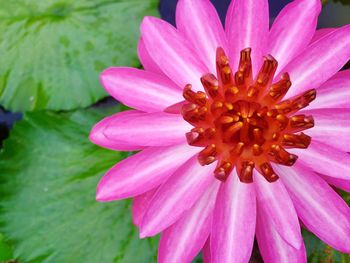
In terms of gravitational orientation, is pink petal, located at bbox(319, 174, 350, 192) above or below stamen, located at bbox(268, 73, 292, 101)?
below

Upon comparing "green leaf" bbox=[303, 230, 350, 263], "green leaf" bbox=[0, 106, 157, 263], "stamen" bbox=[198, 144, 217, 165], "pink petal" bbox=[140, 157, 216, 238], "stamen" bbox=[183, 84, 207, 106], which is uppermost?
"stamen" bbox=[183, 84, 207, 106]

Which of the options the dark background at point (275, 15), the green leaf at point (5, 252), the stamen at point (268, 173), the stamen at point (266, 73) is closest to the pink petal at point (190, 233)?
the stamen at point (268, 173)

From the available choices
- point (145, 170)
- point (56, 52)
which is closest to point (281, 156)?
point (145, 170)

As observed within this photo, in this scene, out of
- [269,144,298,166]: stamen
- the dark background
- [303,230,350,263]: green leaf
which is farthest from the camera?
the dark background

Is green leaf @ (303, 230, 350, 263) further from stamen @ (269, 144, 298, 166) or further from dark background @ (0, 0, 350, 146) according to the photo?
dark background @ (0, 0, 350, 146)

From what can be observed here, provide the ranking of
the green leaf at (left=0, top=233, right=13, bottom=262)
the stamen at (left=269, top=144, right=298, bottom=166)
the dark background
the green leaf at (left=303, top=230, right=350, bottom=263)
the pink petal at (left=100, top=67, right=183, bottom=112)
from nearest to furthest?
the stamen at (left=269, top=144, right=298, bottom=166) → the pink petal at (left=100, top=67, right=183, bottom=112) → the green leaf at (left=303, top=230, right=350, bottom=263) → the green leaf at (left=0, top=233, right=13, bottom=262) → the dark background

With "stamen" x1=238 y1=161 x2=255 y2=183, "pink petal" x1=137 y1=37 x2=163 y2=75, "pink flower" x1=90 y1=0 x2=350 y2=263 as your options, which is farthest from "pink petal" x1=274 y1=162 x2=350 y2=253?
"pink petal" x1=137 y1=37 x2=163 y2=75

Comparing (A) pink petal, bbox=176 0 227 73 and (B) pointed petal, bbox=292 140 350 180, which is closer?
(B) pointed petal, bbox=292 140 350 180

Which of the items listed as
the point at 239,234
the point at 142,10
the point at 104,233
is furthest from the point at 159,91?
the point at 142,10

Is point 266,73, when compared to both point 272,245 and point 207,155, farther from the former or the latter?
point 272,245

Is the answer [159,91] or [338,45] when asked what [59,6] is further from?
[338,45]
